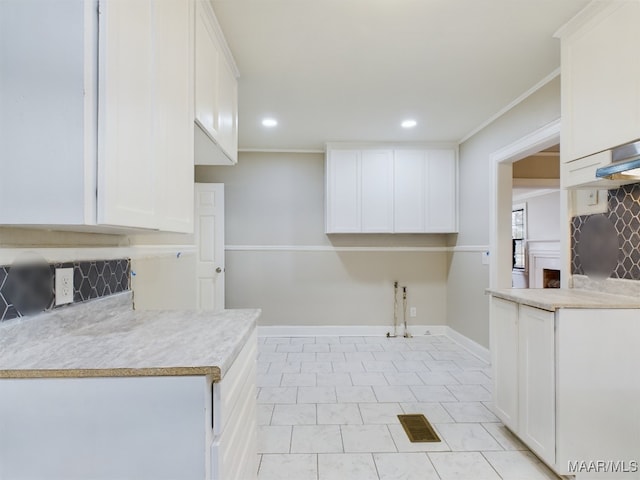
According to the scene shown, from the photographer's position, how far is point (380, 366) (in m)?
3.39

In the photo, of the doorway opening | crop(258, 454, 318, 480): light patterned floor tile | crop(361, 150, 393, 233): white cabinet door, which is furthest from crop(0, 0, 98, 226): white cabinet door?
crop(361, 150, 393, 233): white cabinet door

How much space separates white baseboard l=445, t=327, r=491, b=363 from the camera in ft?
11.4

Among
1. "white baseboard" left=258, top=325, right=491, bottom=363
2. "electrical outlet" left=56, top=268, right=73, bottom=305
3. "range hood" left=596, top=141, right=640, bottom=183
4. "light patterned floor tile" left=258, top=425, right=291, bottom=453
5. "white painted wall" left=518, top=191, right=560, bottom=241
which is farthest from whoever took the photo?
"white painted wall" left=518, top=191, right=560, bottom=241

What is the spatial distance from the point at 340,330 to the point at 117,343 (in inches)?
143

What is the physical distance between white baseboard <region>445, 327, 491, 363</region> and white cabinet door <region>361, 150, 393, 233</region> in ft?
5.19

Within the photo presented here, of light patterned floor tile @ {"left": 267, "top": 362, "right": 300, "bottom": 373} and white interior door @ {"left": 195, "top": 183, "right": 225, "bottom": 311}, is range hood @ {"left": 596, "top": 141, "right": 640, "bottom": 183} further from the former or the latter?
white interior door @ {"left": 195, "top": 183, "right": 225, "bottom": 311}

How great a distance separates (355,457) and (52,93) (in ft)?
7.08

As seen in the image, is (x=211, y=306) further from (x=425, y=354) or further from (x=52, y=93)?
(x=52, y=93)

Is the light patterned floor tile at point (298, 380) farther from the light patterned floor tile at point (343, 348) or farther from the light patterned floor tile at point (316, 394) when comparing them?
the light patterned floor tile at point (343, 348)

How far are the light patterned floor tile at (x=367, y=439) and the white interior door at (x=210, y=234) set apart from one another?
2557mm

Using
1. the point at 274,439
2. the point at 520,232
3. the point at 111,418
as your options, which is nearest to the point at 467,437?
the point at 274,439

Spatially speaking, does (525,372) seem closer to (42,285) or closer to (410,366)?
(410,366)

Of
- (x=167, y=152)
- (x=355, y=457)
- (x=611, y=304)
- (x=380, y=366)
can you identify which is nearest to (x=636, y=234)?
(x=611, y=304)

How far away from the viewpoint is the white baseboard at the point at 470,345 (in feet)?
11.4
